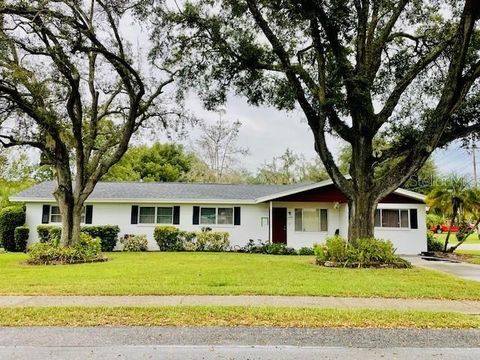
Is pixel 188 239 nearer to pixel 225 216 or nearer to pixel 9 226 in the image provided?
pixel 225 216

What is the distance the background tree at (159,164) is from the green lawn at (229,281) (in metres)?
27.3

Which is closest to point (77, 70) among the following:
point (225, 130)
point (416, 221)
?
point (416, 221)

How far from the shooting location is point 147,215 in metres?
22.4

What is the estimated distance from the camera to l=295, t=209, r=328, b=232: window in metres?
21.9

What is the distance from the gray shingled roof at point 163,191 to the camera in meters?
22.1

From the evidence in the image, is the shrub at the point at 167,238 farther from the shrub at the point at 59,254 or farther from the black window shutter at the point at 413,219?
the black window shutter at the point at 413,219

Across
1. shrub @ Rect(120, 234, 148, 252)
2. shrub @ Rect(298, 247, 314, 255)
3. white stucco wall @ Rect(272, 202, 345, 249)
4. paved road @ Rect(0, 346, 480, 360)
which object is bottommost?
paved road @ Rect(0, 346, 480, 360)

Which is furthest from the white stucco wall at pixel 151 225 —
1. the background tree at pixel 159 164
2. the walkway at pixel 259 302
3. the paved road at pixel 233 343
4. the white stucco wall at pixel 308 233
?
the background tree at pixel 159 164

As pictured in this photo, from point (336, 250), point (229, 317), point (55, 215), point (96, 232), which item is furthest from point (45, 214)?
point (229, 317)

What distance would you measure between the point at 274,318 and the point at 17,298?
5.30 m

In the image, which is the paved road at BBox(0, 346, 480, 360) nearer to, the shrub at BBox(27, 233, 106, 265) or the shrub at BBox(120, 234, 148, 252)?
the shrub at BBox(27, 233, 106, 265)

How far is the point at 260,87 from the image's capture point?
16453mm

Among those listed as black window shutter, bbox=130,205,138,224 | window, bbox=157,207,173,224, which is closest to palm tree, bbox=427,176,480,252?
window, bbox=157,207,173,224

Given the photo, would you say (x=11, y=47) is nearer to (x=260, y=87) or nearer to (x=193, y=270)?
(x=260, y=87)
